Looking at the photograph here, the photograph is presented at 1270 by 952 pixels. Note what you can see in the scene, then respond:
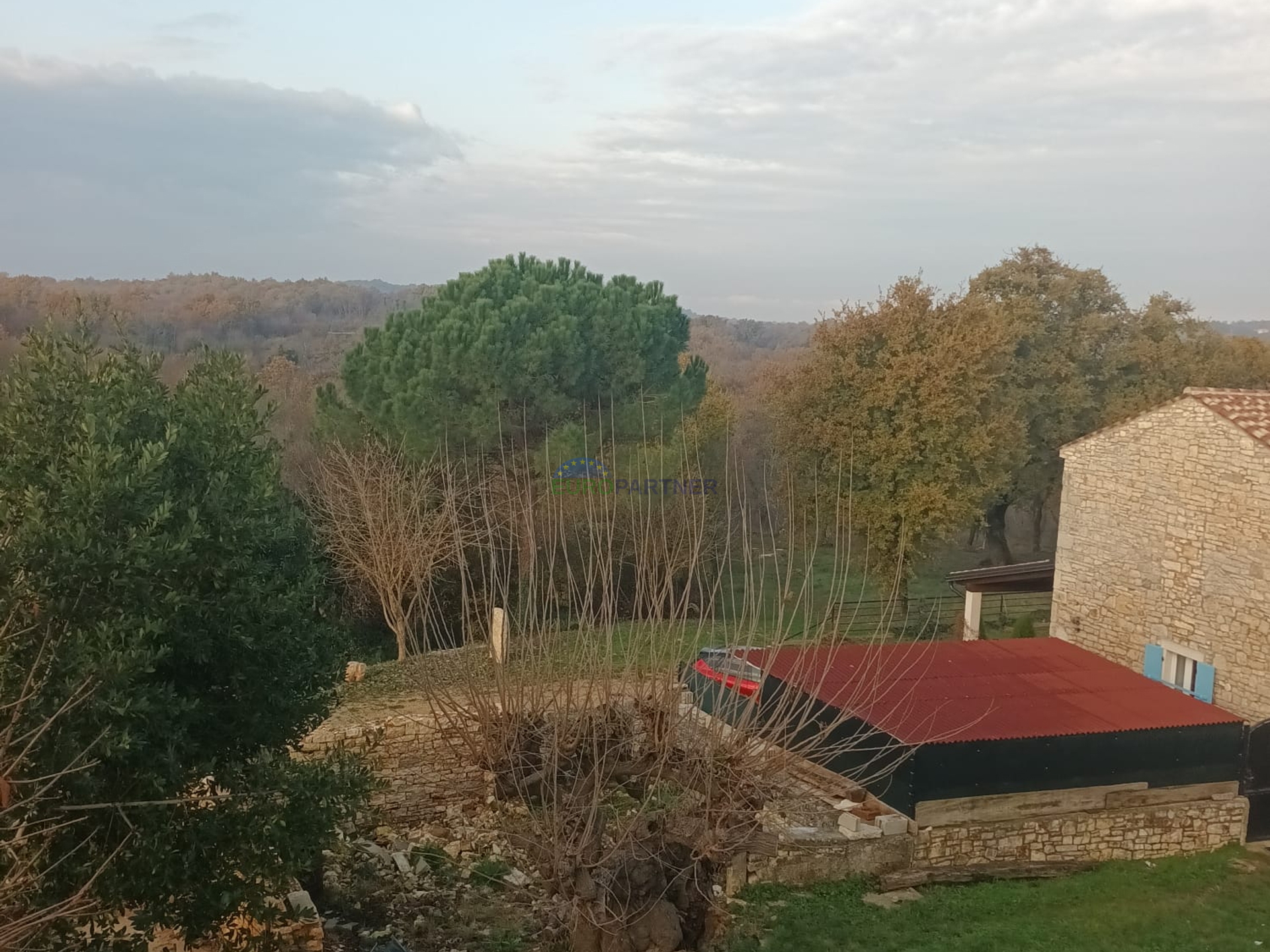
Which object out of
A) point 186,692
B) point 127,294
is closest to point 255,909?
point 186,692

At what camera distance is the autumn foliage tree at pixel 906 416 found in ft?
76.8

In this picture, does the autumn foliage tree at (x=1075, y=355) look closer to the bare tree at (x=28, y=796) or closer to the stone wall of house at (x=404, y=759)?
the stone wall of house at (x=404, y=759)

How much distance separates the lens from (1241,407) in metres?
15.3

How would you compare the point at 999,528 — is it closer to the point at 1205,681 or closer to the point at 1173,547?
the point at 1173,547

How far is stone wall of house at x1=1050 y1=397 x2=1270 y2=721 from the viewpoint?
46.9ft

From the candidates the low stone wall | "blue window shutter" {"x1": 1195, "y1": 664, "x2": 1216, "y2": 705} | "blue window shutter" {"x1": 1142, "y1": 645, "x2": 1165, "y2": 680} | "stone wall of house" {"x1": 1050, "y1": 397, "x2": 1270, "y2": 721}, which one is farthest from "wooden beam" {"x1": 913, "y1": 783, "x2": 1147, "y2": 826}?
"blue window shutter" {"x1": 1142, "y1": 645, "x2": 1165, "y2": 680}

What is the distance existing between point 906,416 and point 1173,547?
864cm

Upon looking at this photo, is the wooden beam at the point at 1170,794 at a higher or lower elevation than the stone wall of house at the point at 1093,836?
higher

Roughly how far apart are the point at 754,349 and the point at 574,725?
58754 millimetres

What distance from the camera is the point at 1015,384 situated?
28297 mm

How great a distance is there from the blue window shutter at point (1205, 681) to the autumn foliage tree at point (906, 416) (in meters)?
7.86

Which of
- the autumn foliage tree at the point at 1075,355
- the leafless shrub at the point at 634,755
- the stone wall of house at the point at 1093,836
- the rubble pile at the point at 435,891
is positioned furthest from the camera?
the autumn foliage tree at the point at 1075,355

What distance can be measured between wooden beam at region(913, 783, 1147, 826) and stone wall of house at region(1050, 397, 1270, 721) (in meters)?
3.51

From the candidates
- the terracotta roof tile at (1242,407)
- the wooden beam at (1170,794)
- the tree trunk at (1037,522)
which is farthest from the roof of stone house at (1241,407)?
the tree trunk at (1037,522)
